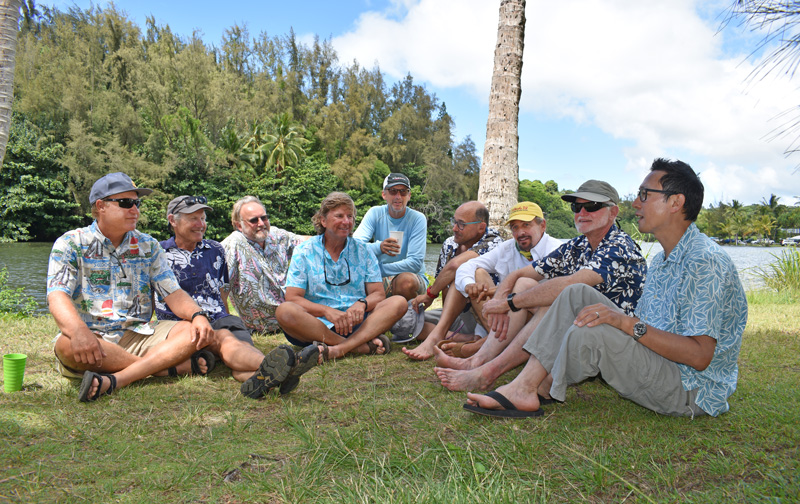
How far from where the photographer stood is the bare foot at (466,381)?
3.41 meters

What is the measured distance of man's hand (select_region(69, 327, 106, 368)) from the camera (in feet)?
10.5

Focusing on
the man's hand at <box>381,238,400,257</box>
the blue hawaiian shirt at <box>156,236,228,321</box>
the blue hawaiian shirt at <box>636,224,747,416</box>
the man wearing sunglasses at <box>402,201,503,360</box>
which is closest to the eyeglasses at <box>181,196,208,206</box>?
the blue hawaiian shirt at <box>156,236,228,321</box>

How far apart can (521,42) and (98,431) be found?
6.83 meters

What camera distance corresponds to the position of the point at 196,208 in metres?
4.31

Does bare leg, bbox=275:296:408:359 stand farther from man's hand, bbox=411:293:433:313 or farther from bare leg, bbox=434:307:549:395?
bare leg, bbox=434:307:549:395

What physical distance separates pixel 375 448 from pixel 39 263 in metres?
25.7

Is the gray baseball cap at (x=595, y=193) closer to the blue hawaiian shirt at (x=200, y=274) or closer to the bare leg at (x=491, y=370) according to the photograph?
the bare leg at (x=491, y=370)

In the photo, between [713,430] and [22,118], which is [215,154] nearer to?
[22,118]

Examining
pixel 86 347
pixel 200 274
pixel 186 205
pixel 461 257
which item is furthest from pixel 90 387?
pixel 461 257

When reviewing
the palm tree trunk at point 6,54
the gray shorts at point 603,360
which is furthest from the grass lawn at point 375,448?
the palm tree trunk at point 6,54

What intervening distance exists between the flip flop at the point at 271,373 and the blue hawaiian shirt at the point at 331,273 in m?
1.16

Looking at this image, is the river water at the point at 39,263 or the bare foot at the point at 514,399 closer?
the bare foot at the point at 514,399

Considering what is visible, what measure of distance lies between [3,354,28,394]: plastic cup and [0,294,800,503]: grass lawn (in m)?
0.09

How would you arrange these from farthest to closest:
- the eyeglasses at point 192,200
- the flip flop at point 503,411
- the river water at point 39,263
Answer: the river water at point 39,263, the eyeglasses at point 192,200, the flip flop at point 503,411
